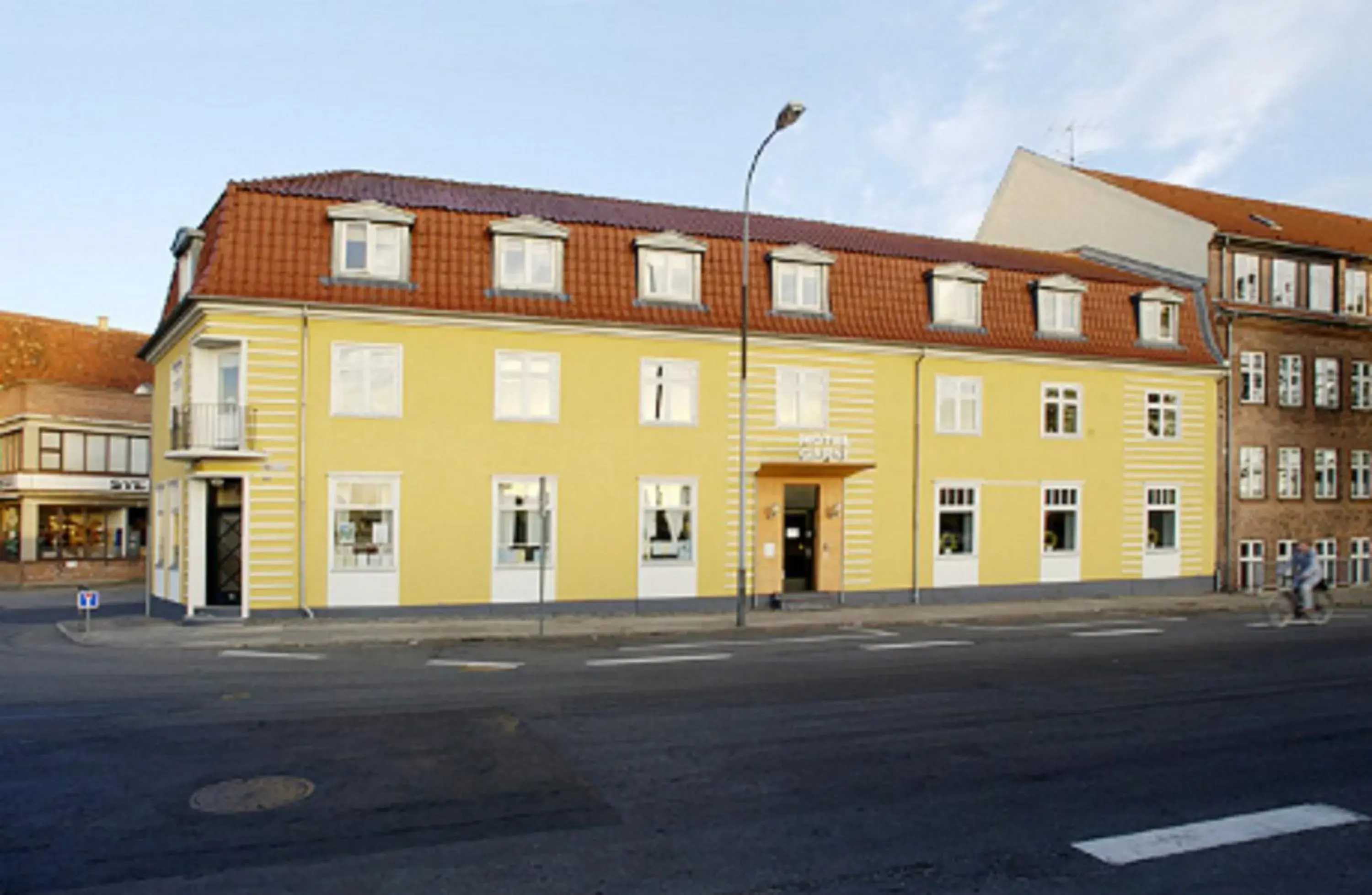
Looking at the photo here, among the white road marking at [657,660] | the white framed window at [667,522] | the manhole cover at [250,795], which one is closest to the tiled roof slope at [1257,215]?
the white framed window at [667,522]

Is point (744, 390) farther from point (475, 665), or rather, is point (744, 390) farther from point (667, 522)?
point (475, 665)

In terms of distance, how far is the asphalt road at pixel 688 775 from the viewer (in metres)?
6.00

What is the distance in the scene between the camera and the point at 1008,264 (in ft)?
89.4

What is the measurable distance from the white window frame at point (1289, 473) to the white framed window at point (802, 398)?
16.6 meters

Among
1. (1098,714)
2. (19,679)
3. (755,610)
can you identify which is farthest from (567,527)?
(1098,714)

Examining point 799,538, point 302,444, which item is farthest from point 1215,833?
point 302,444

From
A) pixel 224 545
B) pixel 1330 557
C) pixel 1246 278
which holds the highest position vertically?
pixel 1246 278

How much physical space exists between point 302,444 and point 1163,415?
2255cm

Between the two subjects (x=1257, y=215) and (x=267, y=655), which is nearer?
(x=267, y=655)

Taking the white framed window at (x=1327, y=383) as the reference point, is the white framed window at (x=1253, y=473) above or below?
below

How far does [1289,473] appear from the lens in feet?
102

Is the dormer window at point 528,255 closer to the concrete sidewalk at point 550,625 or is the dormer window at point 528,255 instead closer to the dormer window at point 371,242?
the dormer window at point 371,242

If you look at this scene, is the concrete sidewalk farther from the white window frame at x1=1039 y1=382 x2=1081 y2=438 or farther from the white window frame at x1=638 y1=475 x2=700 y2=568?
the white window frame at x1=1039 y1=382 x2=1081 y2=438

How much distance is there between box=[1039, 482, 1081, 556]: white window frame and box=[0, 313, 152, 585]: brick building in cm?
3258
